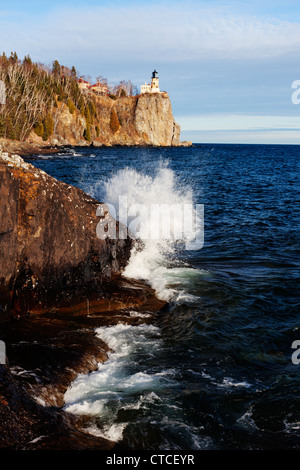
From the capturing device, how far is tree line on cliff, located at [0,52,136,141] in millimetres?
75312

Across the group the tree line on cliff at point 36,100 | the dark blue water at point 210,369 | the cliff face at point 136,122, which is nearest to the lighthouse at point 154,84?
the cliff face at point 136,122

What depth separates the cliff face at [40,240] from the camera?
7.29 metres

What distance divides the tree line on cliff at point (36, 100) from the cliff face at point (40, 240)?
65760 mm

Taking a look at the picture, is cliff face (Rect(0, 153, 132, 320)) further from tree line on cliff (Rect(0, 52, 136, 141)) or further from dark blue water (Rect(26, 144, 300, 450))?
tree line on cliff (Rect(0, 52, 136, 141))

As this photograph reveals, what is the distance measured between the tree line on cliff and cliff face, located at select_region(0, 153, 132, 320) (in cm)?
6576

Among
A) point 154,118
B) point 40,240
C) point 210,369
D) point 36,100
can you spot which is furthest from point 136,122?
point 210,369

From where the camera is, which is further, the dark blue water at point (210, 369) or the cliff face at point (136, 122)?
the cliff face at point (136, 122)

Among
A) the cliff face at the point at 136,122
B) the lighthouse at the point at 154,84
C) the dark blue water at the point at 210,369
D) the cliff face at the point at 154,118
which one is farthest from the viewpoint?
the lighthouse at the point at 154,84

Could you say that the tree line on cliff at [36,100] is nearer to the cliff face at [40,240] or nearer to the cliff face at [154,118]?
the cliff face at [154,118]

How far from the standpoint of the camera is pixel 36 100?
83.9 meters

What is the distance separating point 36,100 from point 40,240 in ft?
277

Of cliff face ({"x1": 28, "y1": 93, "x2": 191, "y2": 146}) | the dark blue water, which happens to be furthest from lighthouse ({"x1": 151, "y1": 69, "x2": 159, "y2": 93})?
the dark blue water

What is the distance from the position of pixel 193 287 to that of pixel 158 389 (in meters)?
4.47

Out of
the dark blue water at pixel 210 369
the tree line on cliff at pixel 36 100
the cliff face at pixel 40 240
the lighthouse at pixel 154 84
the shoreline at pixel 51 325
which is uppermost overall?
the lighthouse at pixel 154 84
